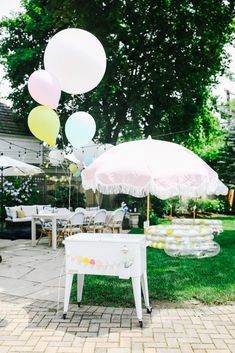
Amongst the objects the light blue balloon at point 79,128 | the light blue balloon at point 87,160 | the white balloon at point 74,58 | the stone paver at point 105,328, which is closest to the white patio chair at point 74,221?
the light blue balloon at point 87,160

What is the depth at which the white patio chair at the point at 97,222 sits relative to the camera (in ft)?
36.2

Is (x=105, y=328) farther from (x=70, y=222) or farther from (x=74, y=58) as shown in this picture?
(x=70, y=222)

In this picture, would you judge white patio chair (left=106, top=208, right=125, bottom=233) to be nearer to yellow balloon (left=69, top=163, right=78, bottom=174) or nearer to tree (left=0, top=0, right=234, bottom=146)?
yellow balloon (left=69, top=163, right=78, bottom=174)

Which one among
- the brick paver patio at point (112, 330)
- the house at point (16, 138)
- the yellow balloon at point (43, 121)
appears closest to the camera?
the brick paver patio at point (112, 330)

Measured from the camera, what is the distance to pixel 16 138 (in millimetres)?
21156

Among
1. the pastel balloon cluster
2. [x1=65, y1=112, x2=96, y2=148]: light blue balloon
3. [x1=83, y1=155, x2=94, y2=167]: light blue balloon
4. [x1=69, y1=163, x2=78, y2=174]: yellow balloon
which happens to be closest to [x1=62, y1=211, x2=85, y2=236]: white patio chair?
[x1=69, y1=163, x2=78, y2=174]: yellow balloon

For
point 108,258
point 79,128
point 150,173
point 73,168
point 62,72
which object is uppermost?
point 62,72

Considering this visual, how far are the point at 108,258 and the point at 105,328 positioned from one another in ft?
2.66

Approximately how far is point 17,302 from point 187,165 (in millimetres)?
3122

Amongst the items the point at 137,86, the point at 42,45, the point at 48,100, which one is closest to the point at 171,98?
the point at 137,86

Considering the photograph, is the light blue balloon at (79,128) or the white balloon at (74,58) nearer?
the white balloon at (74,58)

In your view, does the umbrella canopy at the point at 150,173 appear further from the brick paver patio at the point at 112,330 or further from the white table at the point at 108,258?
the brick paver patio at the point at 112,330

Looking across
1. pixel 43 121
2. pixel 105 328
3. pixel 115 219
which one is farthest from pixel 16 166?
pixel 105 328

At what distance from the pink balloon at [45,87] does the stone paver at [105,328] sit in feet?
9.27
